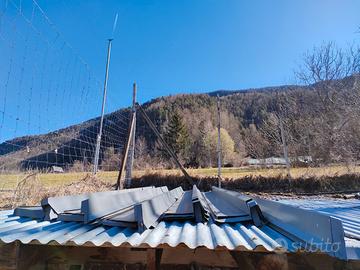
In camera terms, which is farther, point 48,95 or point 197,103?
point 197,103

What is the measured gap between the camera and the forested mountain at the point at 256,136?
6453mm

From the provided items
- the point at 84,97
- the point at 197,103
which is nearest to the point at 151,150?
the point at 84,97

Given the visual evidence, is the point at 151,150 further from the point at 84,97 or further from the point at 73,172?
the point at 84,97

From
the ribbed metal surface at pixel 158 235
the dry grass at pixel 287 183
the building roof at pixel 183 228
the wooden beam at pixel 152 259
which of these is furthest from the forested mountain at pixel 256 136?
the wooden beam at pixel 152 259

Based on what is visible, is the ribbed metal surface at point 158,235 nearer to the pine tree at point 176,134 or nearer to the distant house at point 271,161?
the distant house at point 271,161

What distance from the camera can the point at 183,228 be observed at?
6.07 ft

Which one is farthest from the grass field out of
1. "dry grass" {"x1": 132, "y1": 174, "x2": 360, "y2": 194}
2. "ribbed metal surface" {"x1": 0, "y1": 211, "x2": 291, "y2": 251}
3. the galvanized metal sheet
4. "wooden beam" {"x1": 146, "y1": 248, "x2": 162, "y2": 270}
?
"wooden beam" {"x1": 146, "y1": 248, "x2": 162, "y2": 270}

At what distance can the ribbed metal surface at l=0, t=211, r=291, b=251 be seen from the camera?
146cm

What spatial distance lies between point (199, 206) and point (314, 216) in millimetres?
959

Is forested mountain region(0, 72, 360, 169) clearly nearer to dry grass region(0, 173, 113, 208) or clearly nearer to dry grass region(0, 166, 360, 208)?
dry grass region(0, 173, 113, 208)

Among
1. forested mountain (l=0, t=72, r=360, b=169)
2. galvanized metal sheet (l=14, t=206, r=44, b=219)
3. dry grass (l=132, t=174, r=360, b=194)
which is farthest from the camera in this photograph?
dry grass (l=132, t=174, r=360, b=194)

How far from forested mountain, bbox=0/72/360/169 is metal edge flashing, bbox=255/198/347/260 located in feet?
16.1

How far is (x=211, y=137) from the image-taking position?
1134 inches

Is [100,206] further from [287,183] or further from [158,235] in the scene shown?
[287,183]
